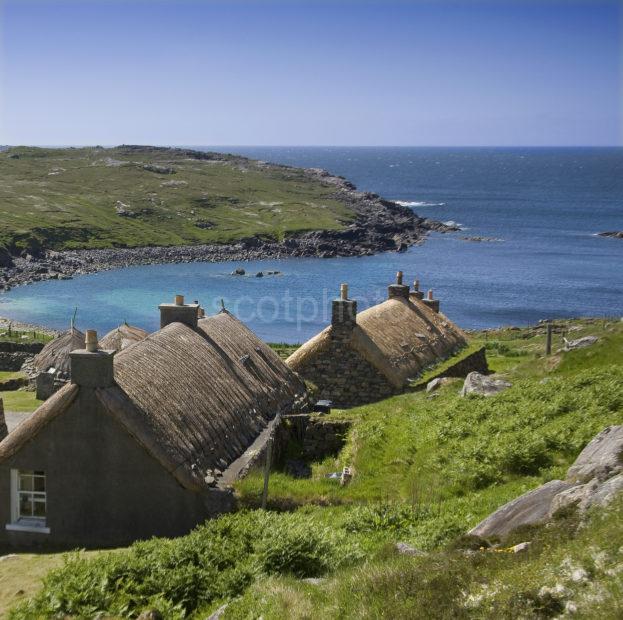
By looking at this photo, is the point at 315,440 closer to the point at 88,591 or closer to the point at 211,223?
the point at 88,591

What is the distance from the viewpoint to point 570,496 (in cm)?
1053

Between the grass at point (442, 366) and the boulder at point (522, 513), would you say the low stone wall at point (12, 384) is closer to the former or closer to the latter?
the grass at point (442, 366)

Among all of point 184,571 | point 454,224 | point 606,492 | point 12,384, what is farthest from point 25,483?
point 454,224

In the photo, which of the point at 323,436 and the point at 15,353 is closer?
the point at 323,436

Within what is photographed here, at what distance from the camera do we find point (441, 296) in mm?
94500

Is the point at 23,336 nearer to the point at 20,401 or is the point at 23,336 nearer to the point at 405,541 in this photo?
the point at 20,401

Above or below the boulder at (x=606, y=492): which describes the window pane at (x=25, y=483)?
below

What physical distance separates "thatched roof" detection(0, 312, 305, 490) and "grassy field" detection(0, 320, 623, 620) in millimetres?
1451

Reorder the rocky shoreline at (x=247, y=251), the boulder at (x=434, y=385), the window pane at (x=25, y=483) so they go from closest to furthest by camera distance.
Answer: the window pane at (x=25, y=483)
the boulder at (x=434, y=385)
the rocky shoreline at (x=247, y=251)

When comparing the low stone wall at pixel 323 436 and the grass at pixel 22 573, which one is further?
the low stone wall at pixel 323 436

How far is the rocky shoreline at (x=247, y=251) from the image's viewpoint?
115m

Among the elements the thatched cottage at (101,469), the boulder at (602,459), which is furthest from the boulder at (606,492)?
the thatched cottage at (101,469)

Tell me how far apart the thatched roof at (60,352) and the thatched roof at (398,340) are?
1175 centimetres

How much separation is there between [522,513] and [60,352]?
29.5m
